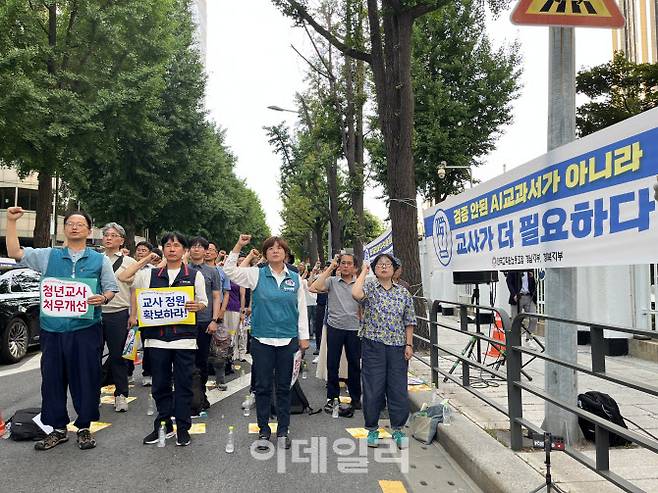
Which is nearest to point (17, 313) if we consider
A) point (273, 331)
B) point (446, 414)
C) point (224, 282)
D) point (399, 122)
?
point (224, 282)

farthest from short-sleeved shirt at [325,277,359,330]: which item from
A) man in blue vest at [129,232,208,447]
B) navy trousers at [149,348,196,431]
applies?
navy trousers at [149,348,196,431]

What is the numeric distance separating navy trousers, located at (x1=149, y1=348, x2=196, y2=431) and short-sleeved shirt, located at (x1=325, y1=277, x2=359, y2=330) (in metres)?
1.91

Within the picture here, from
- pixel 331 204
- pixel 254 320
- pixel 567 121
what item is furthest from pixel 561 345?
pixel 331 204

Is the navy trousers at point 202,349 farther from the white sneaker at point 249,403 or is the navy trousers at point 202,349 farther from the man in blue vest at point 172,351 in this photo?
the man in blue vest at point 172,351

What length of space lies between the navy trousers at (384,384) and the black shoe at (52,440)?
107 inches

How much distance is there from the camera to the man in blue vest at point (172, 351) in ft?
16.9

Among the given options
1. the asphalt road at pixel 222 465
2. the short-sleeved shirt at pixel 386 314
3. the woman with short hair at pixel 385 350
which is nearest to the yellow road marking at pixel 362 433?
the asphalt road at pixel 222 465

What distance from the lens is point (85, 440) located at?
5105 mm

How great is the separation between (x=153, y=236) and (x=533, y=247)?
31251 mm

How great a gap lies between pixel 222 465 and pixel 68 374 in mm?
1661

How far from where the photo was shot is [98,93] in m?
18.2

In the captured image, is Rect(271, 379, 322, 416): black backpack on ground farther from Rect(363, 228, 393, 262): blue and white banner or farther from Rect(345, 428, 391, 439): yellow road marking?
Rect(363, 228, 393, 262): blue and white banner

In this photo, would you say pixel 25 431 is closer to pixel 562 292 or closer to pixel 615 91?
pixel 562 292

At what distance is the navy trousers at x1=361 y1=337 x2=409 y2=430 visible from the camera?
207 inches
